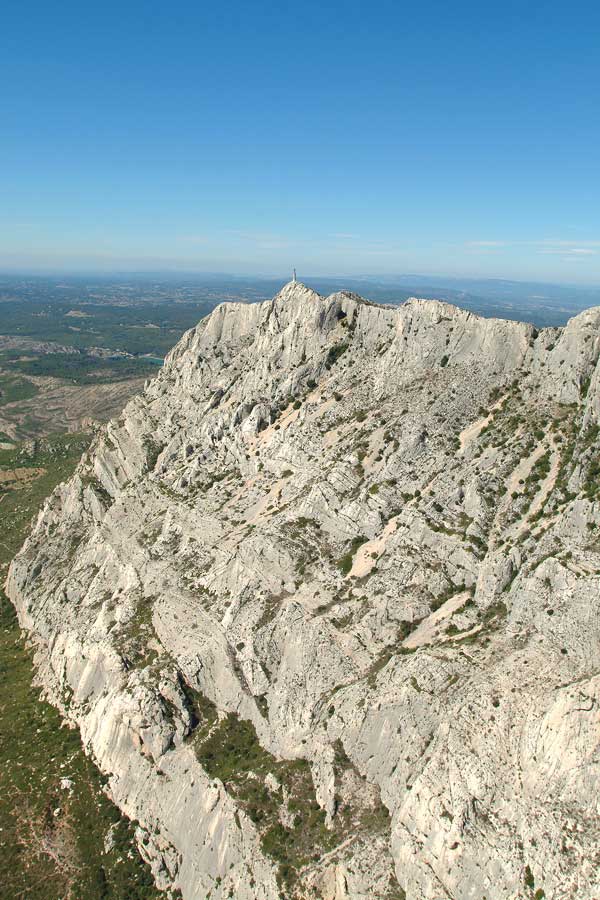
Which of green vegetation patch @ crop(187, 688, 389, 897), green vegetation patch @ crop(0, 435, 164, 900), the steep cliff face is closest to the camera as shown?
the steep cliff face

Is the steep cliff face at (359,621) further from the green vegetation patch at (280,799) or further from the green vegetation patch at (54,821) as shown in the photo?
the green vegetation patch at (54,821)

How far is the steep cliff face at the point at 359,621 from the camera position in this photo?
1319 inches

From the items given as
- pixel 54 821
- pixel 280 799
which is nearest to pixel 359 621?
pixel 280 799

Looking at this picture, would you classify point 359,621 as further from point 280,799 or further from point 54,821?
point 54,821

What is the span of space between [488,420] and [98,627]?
157ft

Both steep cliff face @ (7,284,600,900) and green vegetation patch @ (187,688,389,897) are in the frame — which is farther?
green vegetation patch @ (187,688,389,897)

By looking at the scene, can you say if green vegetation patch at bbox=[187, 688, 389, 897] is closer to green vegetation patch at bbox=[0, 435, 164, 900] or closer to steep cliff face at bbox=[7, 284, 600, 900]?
steep cliff face at bbox=[7, 284, 600, 900]

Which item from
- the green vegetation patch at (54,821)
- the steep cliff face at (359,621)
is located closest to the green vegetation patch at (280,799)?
the steep cliff face at (359,621)

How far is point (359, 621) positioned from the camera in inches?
1896

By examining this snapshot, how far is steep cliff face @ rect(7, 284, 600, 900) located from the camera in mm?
33500

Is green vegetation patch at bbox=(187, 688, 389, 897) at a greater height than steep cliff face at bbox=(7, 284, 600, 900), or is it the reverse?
steep cliff face at bbox=(7, 284, 600, 900)

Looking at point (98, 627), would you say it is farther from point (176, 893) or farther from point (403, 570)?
point (403, 570)

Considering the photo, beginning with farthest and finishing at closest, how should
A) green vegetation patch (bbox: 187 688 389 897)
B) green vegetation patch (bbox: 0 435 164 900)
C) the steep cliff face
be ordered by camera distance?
green vegetation patch (bbox: 0 435 164 900) → green vegetation patch (bbox: 187 688 389 897) → the steep cliff face

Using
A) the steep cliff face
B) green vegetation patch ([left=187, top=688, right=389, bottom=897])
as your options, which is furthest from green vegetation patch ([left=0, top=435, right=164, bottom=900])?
green vegetation patch ([left=187, top=688, right=389, bottom=897])
